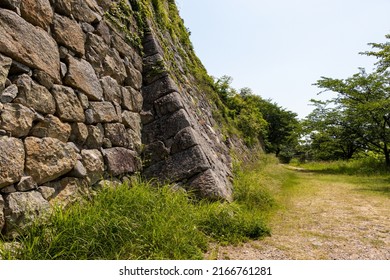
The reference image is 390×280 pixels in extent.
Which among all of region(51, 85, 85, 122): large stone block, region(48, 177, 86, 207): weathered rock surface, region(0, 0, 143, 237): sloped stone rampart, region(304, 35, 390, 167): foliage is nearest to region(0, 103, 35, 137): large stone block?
region(0, 0, 143, 237): sloped stone rampart

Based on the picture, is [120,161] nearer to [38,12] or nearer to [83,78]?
[83,78]

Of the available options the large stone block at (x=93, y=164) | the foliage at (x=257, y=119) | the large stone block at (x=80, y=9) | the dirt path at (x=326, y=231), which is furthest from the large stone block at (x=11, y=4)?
the foliage at (x=257, y=119)

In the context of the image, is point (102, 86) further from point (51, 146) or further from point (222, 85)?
point (222, 85)

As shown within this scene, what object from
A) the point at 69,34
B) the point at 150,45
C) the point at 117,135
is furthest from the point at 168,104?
the point at 69,34

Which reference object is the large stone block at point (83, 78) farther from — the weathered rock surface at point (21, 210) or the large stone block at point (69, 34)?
the weathered rock surface at point (21, 210)

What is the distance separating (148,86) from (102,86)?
1.24 metres

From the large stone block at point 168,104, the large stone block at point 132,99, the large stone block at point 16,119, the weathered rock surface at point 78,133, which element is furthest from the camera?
the large stone block at point 168,104

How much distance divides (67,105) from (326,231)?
12.0 ft

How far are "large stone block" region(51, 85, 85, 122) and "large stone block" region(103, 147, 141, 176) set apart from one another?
0.63 metres

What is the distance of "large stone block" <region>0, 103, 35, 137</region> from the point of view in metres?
2.58

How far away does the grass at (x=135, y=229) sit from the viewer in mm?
2449

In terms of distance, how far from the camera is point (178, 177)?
4.30 m

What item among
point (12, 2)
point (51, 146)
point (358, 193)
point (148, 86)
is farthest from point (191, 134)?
point (358, 193)

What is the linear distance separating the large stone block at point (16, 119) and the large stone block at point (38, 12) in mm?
1021
